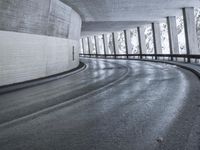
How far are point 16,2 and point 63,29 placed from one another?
8.41 metres

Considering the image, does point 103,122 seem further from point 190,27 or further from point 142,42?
point 142,42

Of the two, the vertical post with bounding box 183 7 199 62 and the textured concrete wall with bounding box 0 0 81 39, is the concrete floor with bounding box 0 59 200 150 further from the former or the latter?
the vertical post with bounding box 183 7 199 62

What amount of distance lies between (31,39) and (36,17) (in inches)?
48.6

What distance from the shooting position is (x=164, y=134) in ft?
16.3

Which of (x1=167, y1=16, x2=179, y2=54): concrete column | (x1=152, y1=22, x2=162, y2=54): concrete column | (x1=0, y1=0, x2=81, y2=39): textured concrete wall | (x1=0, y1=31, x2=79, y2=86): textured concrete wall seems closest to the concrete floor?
(x1=0, y1=31, x2=79, y2=86): textured concrete wall

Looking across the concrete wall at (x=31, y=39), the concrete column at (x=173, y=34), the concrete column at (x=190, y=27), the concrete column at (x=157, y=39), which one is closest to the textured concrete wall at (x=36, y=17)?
the concrete wall at (x=31, y=39)

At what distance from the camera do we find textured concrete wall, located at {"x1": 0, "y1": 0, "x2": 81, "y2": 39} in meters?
12.6

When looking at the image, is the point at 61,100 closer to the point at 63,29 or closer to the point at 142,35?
the point at 63,29

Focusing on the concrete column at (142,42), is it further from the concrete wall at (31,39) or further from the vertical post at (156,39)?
the concrete wall at (31,39)

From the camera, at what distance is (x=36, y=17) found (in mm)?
15320

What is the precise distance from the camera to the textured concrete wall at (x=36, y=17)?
1263 centimetres

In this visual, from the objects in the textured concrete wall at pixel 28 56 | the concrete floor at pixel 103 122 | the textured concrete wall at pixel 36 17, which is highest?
the textured concrete wall at pixel 36 17

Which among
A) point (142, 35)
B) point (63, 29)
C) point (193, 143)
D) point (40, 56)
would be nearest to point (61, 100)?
point (193, 143)

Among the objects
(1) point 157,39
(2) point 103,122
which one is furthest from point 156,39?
(2) point 103,122
